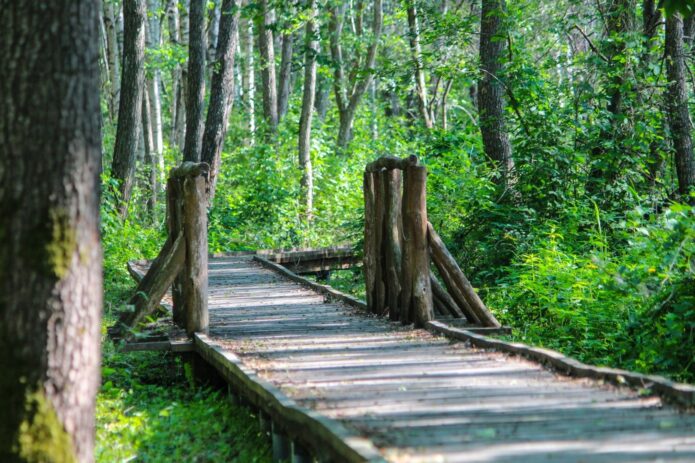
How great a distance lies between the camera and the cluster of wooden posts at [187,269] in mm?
8695

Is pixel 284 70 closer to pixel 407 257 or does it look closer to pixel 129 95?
pixel 129 95

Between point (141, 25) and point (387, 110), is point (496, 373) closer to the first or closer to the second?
point (141, 25)

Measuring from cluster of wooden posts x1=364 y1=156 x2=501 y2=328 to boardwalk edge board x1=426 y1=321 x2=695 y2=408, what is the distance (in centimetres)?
53

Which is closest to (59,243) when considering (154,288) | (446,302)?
(154,288)

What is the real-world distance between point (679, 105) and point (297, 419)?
9.95m

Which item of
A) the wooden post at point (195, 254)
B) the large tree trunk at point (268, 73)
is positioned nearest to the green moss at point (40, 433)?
the wooden post at point (195, 254)

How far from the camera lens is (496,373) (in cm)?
682

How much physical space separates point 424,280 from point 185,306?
235 centimetres

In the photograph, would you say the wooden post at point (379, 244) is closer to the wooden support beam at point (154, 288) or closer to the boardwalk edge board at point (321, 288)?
the boardwalk edge board at point (321, 288)

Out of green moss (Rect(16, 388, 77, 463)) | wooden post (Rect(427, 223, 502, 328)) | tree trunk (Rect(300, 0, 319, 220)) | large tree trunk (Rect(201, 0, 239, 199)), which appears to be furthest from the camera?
tree trunk (Rect(300, 0, 319, 220))

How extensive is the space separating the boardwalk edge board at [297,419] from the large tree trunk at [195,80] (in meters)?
11.4

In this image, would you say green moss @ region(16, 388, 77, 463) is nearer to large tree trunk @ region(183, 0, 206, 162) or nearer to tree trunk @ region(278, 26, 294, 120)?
large tree trunk @ region(183, 0, 206, 162)

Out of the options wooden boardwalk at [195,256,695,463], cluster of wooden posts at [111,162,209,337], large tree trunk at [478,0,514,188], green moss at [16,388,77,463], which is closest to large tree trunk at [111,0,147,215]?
large tree trunk at [478,0,514,188]

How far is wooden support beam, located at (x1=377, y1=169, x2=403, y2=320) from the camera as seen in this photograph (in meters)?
9.59
